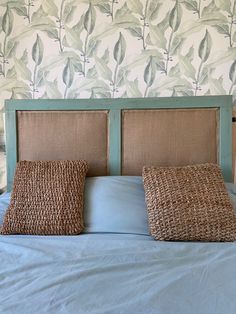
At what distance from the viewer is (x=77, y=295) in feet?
2.89

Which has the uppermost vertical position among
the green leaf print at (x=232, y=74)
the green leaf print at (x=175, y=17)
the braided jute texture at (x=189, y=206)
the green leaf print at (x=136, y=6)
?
the green leaf print at (x=136, y=6)

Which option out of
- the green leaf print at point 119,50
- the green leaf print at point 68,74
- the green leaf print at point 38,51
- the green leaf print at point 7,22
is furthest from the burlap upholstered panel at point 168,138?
the green leaf print at point 7,22

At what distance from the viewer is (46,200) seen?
62.0 inches

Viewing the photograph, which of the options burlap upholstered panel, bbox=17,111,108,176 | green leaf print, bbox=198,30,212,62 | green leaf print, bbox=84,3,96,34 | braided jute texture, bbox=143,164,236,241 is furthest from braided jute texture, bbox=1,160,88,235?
green leaf print, bbox=198,30,212,62

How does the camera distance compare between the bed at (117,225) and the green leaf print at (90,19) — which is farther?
the green leaf print at (90,19)

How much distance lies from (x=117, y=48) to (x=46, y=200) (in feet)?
3.86

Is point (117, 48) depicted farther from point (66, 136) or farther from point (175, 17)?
point (66, 136)

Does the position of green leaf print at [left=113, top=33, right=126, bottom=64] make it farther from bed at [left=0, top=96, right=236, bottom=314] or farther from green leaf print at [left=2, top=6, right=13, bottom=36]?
green leaf print at [left=2, top=6, right=13, bottom=36]

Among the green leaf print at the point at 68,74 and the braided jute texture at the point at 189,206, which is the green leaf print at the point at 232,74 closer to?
the braided jute texture at the point at 189,206

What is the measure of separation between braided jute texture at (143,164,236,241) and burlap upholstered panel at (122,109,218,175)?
0.30m

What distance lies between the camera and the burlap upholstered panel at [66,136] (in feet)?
6.52

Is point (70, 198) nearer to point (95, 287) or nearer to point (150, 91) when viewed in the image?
point (95, 287)

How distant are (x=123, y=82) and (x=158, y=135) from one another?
1.57ft

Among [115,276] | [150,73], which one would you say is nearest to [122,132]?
[150,73]
